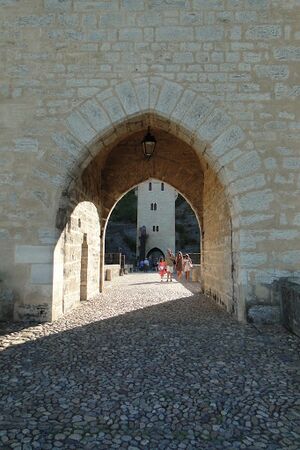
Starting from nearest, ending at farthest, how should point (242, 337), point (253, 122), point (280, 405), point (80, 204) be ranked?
point (280, 405)
point (242, 337)
point (253, 122)
point (80, 204)

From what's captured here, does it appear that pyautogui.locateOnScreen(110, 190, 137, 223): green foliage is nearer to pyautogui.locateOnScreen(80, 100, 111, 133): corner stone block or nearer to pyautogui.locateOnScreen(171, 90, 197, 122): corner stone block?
pyautogui.locateOnScreen(80, 100, 111, 133): corner stone block

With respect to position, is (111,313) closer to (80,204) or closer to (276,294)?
(80,204)

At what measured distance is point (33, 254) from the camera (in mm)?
4441

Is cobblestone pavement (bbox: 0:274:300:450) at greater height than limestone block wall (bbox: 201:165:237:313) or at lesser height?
lesser

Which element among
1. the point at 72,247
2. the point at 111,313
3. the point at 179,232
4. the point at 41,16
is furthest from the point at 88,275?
the point at 179,232

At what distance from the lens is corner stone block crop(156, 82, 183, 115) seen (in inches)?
181

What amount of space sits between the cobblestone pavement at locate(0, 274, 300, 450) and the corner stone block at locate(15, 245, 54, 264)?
831mm

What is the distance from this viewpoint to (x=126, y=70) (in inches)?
182

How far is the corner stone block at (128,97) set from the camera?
180 inches

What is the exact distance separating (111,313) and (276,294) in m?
2.46

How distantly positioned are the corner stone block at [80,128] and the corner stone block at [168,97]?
972 mm

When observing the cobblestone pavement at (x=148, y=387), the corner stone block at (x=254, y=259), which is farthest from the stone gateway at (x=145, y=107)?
the cobblestone pavement at (x=148, y=387)

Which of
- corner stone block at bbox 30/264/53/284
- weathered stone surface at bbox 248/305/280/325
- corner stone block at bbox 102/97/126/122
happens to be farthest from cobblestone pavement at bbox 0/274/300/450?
corner stone block at bbox 102/97/126/122

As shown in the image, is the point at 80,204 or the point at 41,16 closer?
the point at 41,16
